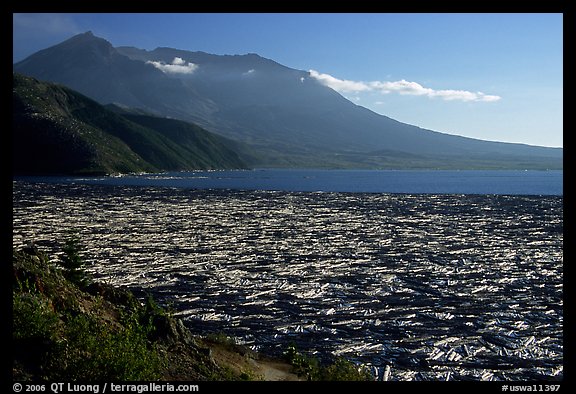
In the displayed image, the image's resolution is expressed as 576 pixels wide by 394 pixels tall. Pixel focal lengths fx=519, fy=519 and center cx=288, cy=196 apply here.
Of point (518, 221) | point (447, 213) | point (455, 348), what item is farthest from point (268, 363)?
point (447, 213)

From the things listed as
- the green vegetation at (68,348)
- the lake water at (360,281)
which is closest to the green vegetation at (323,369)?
the lake water at (360,281)

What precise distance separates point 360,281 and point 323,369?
58.6 ft

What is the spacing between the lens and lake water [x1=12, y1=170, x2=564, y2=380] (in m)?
22.8

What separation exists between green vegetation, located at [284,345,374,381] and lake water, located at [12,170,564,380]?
143cm

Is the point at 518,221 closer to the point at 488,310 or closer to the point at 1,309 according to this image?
the point at 488,310

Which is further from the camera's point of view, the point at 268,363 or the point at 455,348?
the point at 455,348

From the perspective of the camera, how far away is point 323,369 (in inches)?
755

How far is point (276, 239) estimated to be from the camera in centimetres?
5766

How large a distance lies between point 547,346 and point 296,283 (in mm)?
16869

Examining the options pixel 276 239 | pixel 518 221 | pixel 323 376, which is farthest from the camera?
pixel 518 221

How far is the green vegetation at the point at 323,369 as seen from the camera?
53.4ft

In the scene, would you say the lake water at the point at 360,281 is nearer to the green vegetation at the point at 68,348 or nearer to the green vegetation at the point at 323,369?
the green vegetation at the point at 323,369

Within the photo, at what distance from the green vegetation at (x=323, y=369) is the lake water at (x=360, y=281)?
1429 mm

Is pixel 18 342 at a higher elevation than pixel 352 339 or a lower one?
higher
